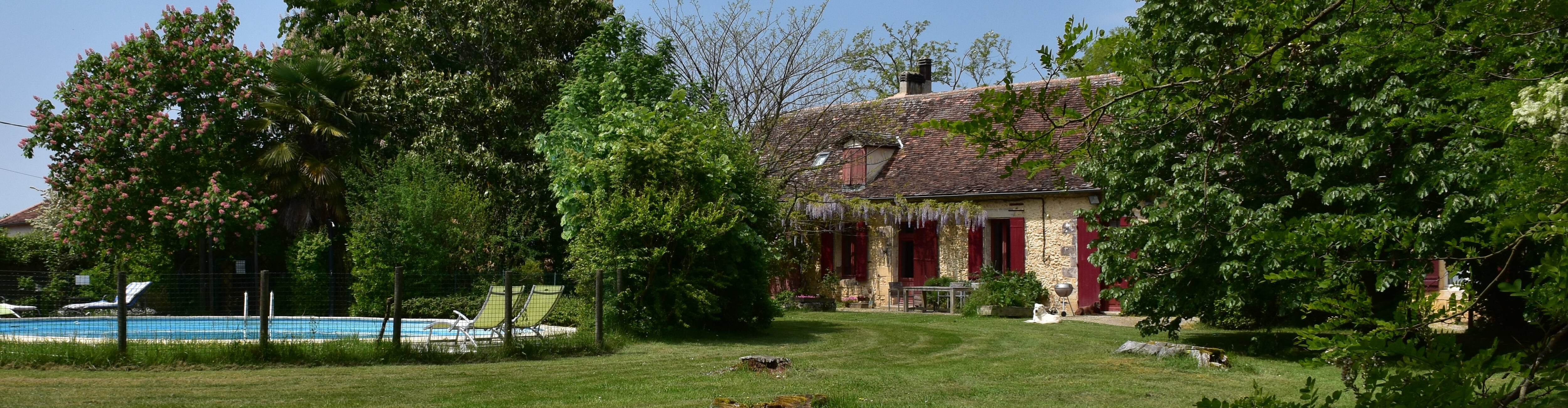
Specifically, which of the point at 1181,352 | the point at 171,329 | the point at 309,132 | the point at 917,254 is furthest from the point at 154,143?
the point at 1181,352

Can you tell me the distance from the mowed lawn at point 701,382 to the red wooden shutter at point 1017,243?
7.94 meters

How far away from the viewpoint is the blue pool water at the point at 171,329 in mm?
9070

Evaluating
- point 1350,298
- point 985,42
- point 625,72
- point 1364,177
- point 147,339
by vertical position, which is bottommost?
point 147,339

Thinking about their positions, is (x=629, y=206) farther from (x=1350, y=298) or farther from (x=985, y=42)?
(x=985, y=42)

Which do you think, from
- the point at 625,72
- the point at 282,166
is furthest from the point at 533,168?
the point at 282,166

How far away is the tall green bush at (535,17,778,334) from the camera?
12.1m

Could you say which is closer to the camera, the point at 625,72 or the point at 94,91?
the point at 625,72

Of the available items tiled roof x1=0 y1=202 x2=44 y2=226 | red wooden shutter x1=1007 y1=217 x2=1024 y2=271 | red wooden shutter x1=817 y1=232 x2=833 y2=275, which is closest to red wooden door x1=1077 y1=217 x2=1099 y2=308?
red wooden shutter x1=1007 y1=217 x2=1024 y2=271

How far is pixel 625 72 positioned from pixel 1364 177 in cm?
981

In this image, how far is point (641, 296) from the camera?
1215cm

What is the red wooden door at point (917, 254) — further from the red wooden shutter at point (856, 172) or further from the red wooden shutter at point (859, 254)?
the red wooden shutter at point (856, 172)

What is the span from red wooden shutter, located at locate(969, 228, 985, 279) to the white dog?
2.90 metres

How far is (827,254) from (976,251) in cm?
319

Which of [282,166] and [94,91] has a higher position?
[94,91]
